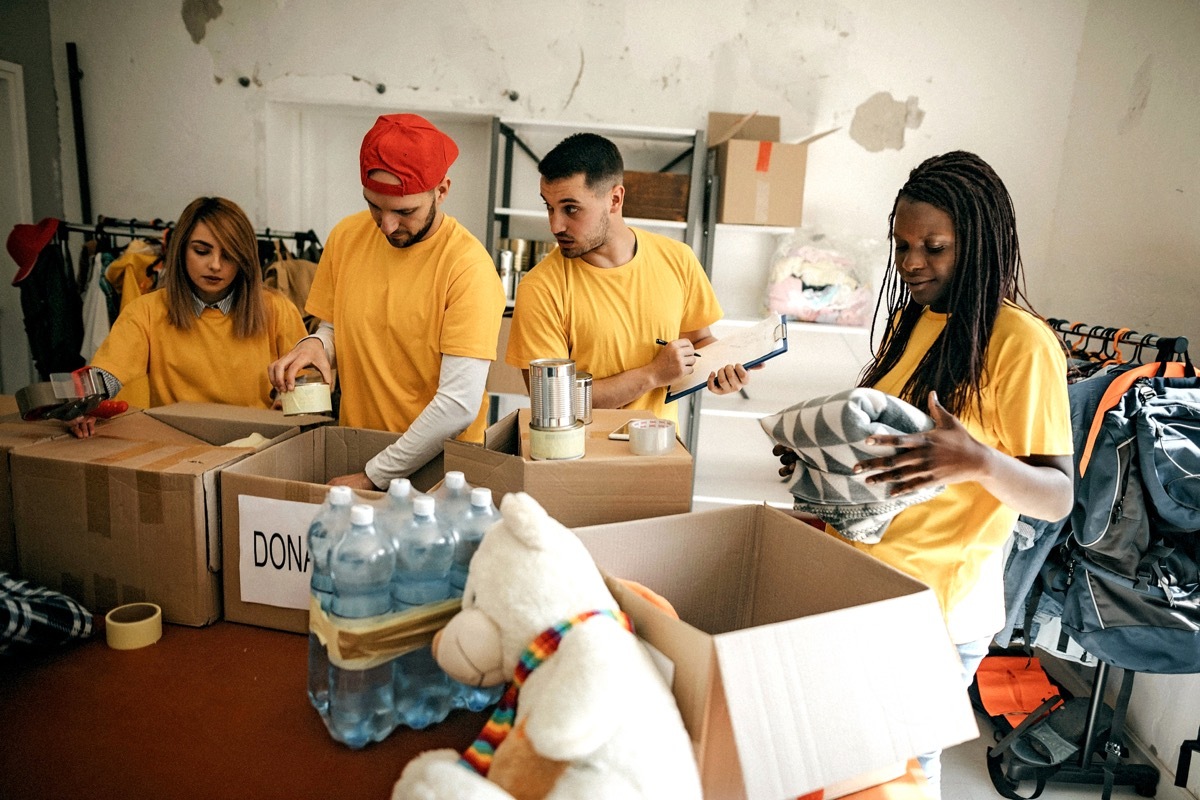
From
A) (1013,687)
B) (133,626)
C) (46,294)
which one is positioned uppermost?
(46,294)

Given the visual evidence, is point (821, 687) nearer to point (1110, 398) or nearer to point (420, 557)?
point (420, 557)

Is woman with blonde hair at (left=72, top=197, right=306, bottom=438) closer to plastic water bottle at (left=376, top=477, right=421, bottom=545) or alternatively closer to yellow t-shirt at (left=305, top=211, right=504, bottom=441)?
yellow t-shirt at (left=305, top=211, right=504, bottom=441)

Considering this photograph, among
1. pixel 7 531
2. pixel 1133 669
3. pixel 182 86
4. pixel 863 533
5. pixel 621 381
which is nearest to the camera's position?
pixel 863 533

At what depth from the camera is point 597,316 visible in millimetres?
1772

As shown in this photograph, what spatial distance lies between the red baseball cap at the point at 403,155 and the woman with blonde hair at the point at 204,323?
0.64m

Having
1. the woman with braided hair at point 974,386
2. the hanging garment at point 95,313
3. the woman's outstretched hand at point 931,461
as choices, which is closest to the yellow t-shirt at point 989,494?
the woman with braided hair at point 974,386

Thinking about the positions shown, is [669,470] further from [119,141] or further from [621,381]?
[119,141]

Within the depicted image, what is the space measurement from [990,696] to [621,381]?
170 cm

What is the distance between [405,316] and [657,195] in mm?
1866

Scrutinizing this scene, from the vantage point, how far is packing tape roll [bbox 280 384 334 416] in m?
1.33

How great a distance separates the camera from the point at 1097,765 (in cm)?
214

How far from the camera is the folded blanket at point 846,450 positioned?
0.92 metres

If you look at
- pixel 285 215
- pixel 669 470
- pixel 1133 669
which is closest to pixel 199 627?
pixel 669 470

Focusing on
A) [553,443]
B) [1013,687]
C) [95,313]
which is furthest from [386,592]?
[95,313]
